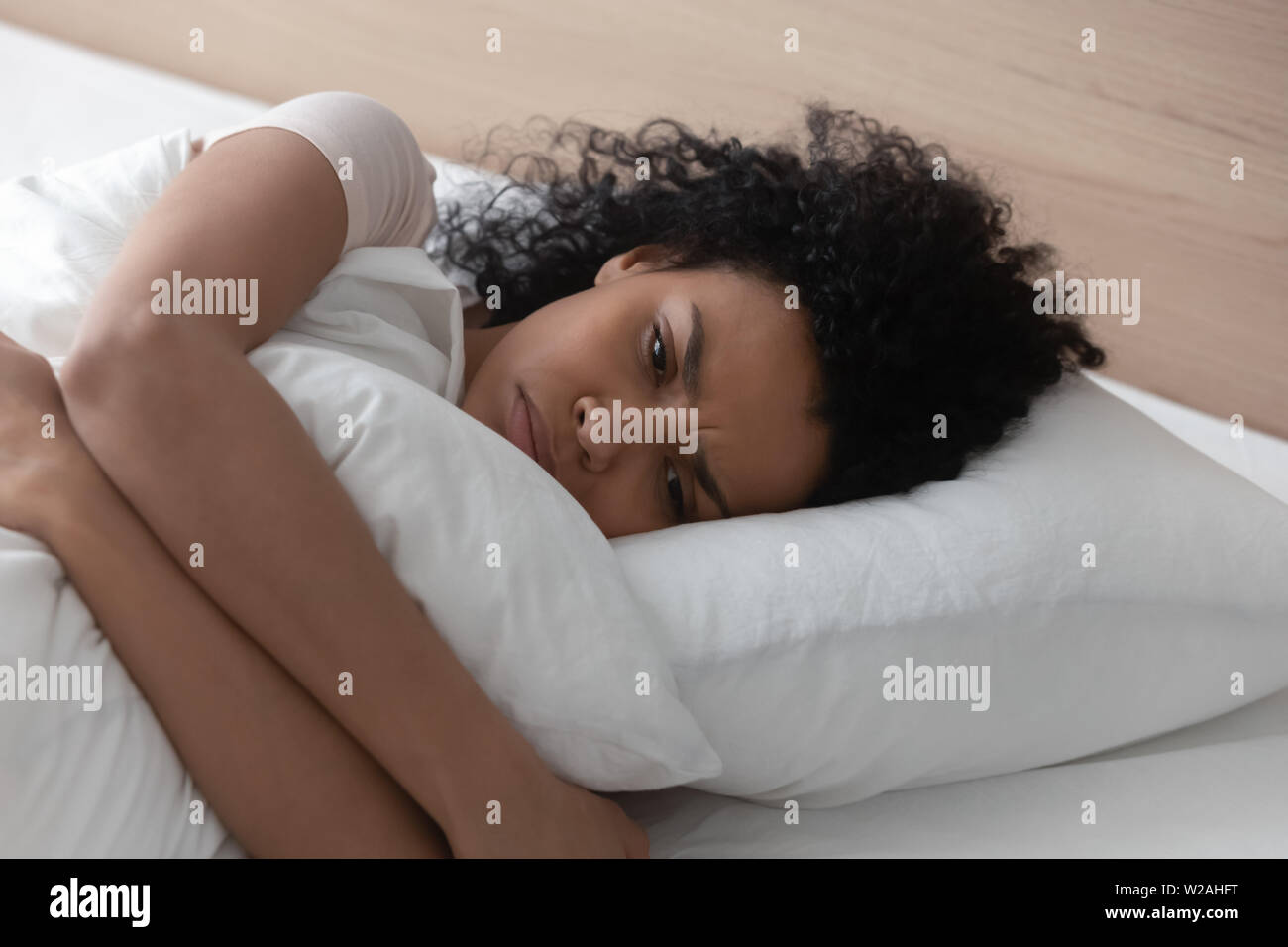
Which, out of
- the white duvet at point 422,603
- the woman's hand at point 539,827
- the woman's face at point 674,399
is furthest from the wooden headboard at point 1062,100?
the woman's hand at point 539,827

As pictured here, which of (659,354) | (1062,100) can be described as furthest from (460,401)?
(1062,100)

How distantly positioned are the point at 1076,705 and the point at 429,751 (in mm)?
569

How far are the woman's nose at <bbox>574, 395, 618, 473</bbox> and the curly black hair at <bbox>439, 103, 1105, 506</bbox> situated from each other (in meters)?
0.21

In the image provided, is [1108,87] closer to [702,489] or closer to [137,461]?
[702,489]

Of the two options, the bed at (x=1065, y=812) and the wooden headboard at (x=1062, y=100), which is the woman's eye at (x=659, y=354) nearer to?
the bed at (x=1065, y=812)

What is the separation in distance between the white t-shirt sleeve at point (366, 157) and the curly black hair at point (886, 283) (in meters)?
0.29

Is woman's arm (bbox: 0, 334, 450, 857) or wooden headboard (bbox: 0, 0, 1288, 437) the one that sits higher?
wooden headboard (bbox: 0, 0, 1288, 437)

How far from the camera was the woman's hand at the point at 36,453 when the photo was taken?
2.64 ft

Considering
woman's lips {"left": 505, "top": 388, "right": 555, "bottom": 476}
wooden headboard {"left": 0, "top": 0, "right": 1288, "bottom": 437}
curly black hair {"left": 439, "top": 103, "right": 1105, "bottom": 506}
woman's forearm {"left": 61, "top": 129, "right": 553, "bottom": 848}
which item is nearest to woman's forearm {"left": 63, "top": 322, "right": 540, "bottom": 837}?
woman's forearm {"left": 61, "top": 129, "right": 553, "bottom": 848}

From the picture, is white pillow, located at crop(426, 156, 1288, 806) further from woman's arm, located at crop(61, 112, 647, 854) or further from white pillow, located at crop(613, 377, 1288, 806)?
woman's arm, located at crop(61, 112, 647, 854)

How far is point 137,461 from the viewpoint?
803mm

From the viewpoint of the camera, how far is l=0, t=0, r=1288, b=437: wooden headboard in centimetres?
143

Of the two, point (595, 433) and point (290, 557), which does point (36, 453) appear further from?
point (595, 433)
